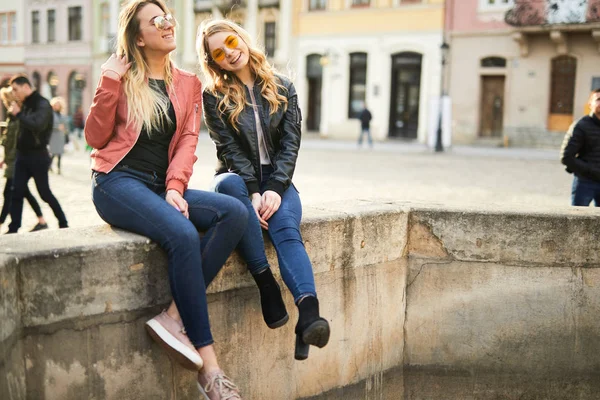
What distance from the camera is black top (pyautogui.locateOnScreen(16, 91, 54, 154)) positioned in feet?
25.0

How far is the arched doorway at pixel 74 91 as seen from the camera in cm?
4134

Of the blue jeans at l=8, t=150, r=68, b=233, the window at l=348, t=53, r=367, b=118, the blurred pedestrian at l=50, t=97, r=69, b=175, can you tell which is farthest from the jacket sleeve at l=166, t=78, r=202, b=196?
the window at l=348, t=53, r=367, b=118

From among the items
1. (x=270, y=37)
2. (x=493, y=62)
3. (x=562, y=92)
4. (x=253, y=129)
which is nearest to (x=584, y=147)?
(x=253, y=129)

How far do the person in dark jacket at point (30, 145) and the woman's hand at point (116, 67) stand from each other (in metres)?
4.53

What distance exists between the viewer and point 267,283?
11.1ft

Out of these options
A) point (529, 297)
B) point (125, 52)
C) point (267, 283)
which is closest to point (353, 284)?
point (267, 283)

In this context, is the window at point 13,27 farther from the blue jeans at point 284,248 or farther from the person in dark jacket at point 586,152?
the blue jeans at point 284,248

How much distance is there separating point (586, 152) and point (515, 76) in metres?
22.1

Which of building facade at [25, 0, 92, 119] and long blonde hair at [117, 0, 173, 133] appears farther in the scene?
building facade at [25, 0, 92, 119]

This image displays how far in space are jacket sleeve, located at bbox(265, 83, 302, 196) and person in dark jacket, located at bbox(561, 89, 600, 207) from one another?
3058 mm

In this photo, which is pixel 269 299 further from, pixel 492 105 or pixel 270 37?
pixel 270 37

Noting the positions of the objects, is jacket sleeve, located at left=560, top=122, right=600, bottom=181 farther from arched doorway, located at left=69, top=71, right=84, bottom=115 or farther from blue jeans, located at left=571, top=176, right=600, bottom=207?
arched doorway, located at left=69, top=71, right=84, bottom=115

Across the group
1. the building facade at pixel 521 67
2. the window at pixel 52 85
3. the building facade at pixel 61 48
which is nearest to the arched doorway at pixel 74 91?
the building facade at pixel 61 48

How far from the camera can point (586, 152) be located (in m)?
6.17
